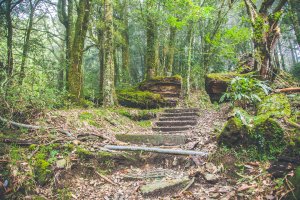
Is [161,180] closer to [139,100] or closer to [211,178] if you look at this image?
[211,178]

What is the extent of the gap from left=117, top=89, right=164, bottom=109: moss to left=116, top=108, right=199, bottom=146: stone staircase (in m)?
0.95

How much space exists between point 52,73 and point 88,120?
2.98m

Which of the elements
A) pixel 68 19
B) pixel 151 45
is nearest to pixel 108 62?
pixel 68 19

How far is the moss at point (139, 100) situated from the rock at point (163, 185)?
7476 mm

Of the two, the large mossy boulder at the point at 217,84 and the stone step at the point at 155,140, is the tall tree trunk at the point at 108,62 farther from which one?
the large mossy boulder at the point at 217,84

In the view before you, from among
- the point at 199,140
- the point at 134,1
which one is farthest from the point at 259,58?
the point at 134,1

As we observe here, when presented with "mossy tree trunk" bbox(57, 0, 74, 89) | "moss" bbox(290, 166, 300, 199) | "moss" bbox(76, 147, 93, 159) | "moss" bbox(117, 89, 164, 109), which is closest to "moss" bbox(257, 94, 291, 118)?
"moss" bbox(290, 166, 300, 199)

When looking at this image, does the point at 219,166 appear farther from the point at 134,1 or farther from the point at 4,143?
the point at 134,1

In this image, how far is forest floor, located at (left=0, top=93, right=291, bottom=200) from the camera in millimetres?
3287

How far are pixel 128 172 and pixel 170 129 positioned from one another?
4.39 m

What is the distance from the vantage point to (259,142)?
390 centimetres

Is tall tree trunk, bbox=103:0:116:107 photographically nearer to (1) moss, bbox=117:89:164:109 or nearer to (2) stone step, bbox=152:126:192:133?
(1) moss, bbox=117:89:164:109

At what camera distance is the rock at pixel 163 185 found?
3505mm

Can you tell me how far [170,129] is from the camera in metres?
8.51
